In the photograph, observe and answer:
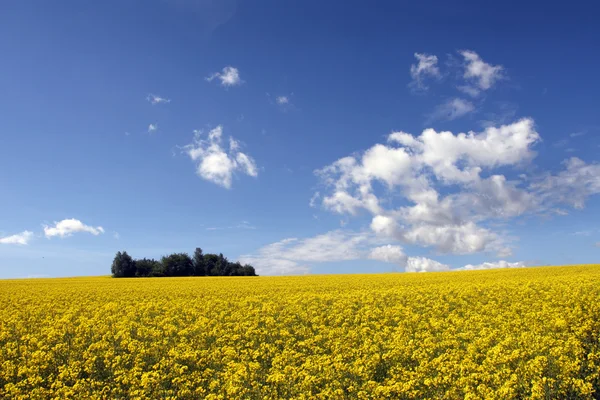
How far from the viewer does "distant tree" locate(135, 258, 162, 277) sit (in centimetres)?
9688

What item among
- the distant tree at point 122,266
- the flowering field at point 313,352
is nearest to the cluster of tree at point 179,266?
the distant tree at point 122,266

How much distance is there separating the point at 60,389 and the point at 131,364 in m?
2.38

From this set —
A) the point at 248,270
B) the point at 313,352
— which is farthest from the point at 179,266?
the point at 313,352

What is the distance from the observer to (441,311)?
650 inches

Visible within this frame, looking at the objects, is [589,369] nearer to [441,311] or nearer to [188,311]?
[441,311]

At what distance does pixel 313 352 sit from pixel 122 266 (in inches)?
3678

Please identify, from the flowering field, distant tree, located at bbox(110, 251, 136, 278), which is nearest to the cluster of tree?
distant tree, located at bbox(110, 251, 136, 278)

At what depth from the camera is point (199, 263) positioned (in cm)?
10375

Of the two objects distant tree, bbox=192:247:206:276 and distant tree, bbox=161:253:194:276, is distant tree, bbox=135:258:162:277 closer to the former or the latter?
distant tree, bbox=161:253:194:276

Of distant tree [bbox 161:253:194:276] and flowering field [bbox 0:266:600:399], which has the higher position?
distant tree [bbox 161:253:194:276]

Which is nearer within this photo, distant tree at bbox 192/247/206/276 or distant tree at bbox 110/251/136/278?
distant tree at bbox 110/251/136/278

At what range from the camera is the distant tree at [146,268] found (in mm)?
96875

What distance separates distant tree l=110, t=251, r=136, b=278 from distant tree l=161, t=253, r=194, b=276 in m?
7.68

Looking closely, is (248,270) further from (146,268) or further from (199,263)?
(146,268)
